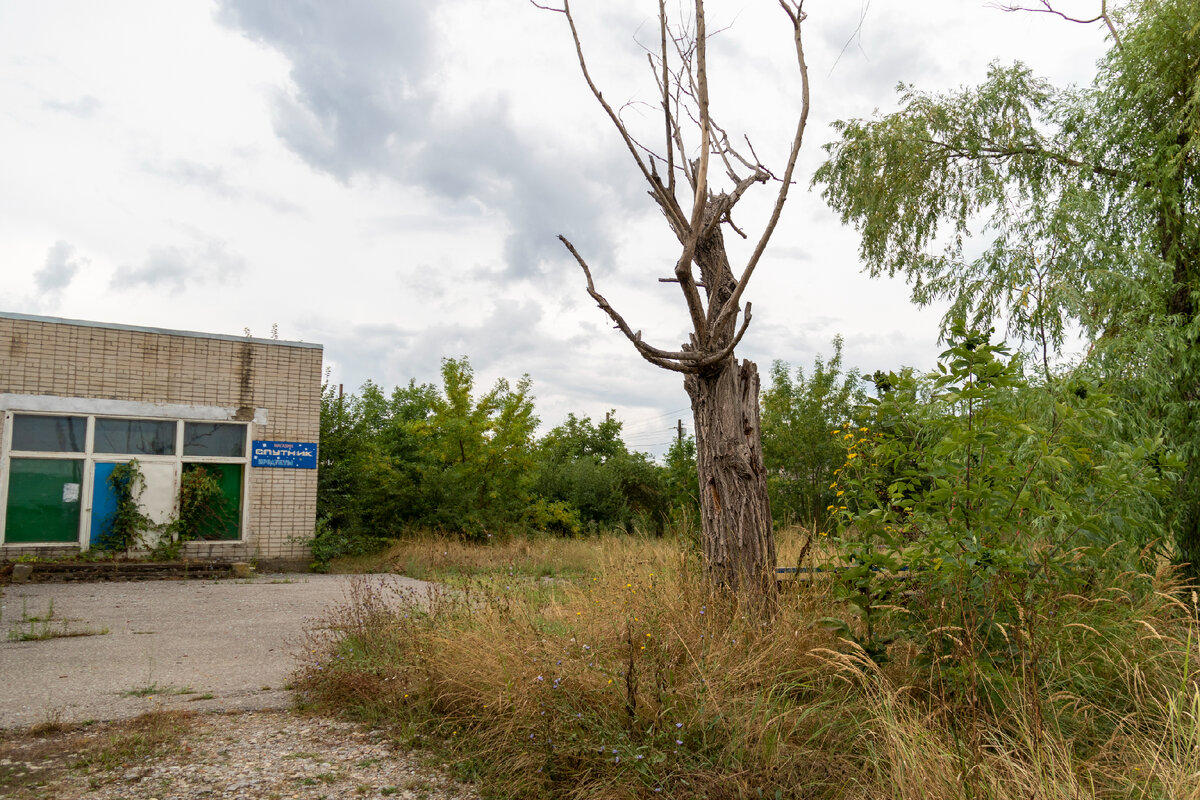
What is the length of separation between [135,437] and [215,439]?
4.02 feet

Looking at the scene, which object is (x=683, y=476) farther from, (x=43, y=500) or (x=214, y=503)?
(x=43, y=500)

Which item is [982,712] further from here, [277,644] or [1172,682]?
[277,644]

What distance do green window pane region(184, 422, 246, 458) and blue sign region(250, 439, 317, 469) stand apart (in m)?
0.25

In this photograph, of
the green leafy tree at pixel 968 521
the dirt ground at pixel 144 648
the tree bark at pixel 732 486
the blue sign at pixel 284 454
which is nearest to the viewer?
the green leafy tree at pixel 968 521

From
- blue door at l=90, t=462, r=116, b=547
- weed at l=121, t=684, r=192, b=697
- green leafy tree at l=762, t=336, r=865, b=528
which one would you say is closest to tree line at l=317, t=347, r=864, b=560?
green leafy tree at l=762, t=336, r=865, b=528

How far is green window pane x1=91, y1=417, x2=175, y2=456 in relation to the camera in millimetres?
13305

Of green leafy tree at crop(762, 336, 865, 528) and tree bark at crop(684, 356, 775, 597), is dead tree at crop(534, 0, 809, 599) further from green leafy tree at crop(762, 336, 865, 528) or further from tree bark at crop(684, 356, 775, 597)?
green leafy tree at crop(762, 336, 865, 528)

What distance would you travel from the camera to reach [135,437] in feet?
44.4

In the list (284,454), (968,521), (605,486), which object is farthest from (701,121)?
(605,486)

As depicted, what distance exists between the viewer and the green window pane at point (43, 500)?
12570mm

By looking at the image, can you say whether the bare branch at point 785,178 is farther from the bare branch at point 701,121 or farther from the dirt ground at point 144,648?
the dirt ground at point 144,648

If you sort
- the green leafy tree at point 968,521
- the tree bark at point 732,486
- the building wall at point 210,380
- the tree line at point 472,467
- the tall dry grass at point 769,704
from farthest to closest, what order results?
the tree line at point 472,467
the building wall at point 210,380
the tree bark at point 732,486
the green leafy tree at point 968,521
the tall dry grass at point 769,704

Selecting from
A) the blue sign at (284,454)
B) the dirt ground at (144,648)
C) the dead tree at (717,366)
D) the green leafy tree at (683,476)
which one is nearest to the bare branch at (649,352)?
the dead tree at (717,366)

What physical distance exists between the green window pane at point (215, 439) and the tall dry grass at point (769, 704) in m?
10.2
